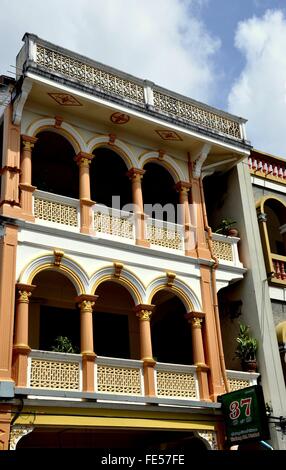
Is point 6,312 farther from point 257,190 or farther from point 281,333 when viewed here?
point 257,190

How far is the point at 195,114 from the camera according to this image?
15695mm

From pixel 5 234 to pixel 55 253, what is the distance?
1.07 metres

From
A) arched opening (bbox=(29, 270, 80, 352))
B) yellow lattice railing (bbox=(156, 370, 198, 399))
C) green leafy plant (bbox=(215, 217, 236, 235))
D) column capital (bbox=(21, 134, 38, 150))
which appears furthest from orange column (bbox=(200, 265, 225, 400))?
column capital (bbox=(21, 134, 38, 150))

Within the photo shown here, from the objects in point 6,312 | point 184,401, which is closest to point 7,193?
point 6,312

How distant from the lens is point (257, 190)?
16.7 meters

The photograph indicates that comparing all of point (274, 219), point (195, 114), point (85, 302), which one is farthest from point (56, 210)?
point (274, 219)

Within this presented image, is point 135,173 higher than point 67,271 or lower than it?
higher

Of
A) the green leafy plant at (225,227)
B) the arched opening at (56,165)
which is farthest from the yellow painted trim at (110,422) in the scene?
the arched opening at (56,165)

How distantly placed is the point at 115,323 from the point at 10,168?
4785mm

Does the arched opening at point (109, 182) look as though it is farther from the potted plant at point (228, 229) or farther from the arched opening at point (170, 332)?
the arched opening at point (170, 332)

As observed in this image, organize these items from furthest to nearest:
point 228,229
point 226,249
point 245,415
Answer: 1. point 228,229
2. point 226,249
3. point 245,415

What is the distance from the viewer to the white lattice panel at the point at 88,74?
1341 centimetres

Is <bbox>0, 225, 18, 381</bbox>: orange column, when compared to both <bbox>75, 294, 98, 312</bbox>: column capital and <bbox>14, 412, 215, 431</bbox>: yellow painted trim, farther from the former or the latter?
<bbox>75, 294, 98, 312</bbox>: column capital

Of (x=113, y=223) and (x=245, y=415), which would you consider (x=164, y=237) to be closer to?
(x=113, y=223)
